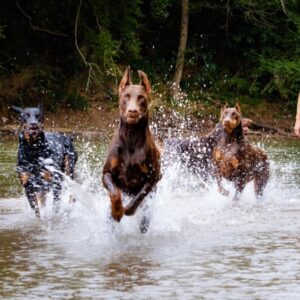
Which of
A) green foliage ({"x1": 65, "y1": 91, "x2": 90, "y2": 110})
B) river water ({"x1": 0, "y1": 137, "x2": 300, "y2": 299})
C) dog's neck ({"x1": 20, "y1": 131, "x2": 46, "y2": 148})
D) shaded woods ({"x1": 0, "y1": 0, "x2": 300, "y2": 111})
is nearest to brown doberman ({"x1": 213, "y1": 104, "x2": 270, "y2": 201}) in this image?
river water ({"x1": 0, "y1": 137, "x2": 300, "y2": 299})

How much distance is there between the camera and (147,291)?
7402mm

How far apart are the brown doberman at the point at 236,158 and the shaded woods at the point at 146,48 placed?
20116mm

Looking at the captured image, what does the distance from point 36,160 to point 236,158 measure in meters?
3.40

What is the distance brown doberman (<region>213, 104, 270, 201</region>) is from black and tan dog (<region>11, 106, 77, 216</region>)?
2753 mm

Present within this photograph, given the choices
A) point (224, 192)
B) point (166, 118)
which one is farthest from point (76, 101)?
point (224, 192)

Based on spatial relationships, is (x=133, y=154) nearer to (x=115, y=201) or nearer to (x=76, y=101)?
(x=115, y=201)

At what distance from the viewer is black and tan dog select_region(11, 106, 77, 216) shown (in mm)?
11492

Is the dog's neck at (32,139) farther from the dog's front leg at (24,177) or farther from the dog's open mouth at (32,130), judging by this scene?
the dog's front leg at (24,177)

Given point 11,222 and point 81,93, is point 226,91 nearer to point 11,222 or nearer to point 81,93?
point 81,93

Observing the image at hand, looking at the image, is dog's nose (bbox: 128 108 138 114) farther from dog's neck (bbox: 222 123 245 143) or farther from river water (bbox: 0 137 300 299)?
dog's neck (bbox: 222 123 245 143)

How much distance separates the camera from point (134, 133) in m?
9.92

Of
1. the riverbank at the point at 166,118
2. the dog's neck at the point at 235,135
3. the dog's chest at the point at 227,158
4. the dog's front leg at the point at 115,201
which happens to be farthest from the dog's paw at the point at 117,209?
the riverbank at the point at 166,118

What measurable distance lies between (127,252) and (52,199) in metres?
3.48

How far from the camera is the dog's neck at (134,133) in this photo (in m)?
9.91
